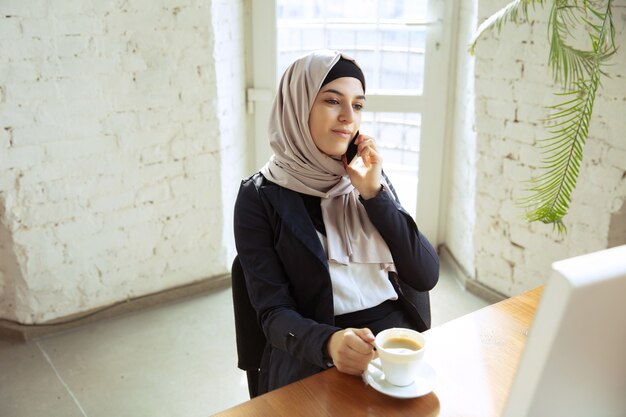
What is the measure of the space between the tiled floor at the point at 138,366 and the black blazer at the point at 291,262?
96 centimetres

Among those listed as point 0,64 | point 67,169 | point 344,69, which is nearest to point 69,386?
point 67,169

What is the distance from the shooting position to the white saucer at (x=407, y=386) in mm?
1214

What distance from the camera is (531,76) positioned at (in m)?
2.75

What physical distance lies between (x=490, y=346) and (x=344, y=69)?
0.77 m

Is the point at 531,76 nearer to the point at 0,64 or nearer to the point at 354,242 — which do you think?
the point at 354,242

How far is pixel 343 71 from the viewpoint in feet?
5.62

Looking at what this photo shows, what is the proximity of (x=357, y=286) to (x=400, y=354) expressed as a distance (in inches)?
18.0

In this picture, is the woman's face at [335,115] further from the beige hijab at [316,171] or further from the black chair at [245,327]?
the black chair at [245,327]

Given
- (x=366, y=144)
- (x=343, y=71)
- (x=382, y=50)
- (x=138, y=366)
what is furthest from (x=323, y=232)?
(x=382, y=50)

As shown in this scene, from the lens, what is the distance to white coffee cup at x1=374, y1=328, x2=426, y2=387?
1192 millimetres

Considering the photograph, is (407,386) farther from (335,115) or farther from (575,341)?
(335,115)

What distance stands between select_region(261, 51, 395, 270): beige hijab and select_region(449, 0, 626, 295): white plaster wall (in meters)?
1.22

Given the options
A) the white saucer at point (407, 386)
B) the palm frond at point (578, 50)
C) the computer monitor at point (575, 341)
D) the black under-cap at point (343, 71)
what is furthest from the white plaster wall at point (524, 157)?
the computer monitor at point (575, 341)

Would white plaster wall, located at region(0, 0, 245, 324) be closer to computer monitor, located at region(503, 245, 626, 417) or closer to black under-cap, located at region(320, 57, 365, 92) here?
black under-cap, located at region(320, 57, 365, 92)
